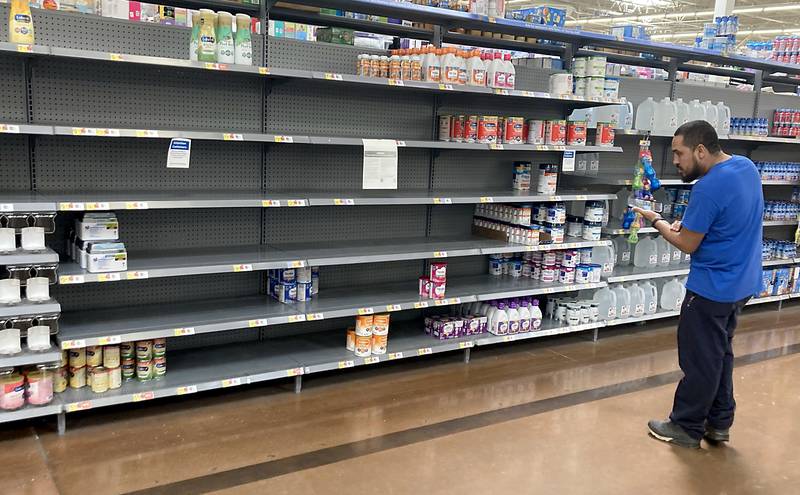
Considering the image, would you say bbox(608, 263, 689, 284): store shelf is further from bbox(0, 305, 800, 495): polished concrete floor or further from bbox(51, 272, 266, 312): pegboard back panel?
bbox(51, 272, 266, 312): pegboard back panel

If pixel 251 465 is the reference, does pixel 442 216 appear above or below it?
above

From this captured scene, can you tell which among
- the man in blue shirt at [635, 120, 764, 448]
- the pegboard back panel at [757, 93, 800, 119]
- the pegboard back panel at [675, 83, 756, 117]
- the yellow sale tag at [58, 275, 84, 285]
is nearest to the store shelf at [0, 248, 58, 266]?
the yellow sale tag at [58, 275, 84, 285]

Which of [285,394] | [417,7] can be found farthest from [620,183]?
[285,394]

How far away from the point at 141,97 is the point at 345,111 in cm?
135

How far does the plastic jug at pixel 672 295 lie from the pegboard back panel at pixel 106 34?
15.3 feet

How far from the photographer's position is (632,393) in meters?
4.41

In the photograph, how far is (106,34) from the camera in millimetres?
3727

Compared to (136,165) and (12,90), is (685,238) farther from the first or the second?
(12,90)

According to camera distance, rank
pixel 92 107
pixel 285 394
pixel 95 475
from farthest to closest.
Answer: pixel 285 394, pixel 92 107, pixel 95 475

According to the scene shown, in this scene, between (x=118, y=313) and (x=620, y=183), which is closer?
(x=118, y=313)

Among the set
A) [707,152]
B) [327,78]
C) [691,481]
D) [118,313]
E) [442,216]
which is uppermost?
[327,78]

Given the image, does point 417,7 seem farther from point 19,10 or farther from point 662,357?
point 662,357

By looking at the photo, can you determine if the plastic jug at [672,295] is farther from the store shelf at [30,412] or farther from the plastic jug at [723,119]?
the store shelf at [30,412]

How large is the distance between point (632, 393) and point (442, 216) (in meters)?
1.92
